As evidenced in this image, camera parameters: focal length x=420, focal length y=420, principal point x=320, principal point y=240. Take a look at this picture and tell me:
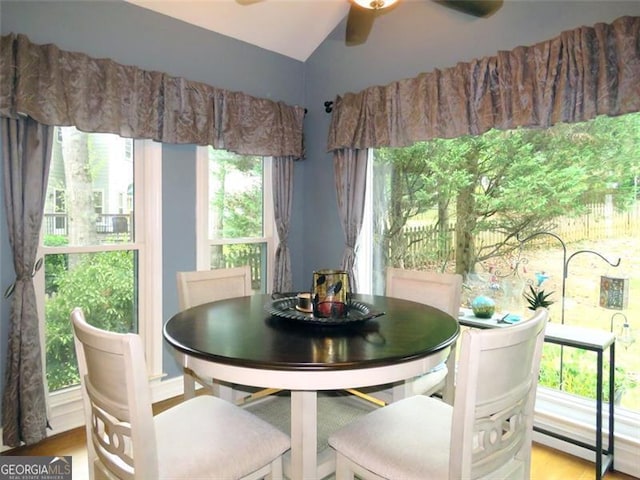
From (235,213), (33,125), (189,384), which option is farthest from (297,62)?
(189,384)

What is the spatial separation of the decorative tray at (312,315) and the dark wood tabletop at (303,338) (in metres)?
0.03

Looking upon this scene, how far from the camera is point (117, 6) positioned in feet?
8.63

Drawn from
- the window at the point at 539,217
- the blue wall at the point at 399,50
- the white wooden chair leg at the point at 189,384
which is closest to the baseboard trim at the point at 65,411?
the white wooden chair leg at the point at 189,384

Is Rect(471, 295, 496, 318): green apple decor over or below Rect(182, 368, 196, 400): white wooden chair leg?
over

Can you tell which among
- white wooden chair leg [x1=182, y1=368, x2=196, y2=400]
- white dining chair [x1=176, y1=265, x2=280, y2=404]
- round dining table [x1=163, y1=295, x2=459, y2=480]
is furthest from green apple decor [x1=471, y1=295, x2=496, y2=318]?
white wooden chair leg [x1=182, y1=368, x2=196, y2=400]

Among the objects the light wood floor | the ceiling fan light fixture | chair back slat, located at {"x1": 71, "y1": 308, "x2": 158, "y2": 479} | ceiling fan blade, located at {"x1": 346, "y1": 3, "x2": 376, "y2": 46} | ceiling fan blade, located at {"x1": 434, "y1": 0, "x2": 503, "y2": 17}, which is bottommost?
the light wood floor

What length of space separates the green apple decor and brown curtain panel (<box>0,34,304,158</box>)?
192 cm

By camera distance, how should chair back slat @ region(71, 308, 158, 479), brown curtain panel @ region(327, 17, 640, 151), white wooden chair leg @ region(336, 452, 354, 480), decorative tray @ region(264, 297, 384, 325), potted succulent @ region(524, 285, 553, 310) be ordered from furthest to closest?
potted succulent @ region(524, 285, 553, 310), brown curtain panel @ region(327, 17, 640, 151), decorative tray @ region(264, 297, 384, 325), white wooden chair leg @ region(336, 452, 354, 480), chair back slat @ region(71, 308, 158, 479)

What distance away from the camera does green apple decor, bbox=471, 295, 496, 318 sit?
250cm

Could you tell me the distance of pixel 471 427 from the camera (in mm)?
1180

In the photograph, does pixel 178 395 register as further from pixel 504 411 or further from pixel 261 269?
pixel 504 411

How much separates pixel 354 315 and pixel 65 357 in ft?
6.47

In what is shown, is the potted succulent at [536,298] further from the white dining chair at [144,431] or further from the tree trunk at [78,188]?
the tree trunk at [78,188]

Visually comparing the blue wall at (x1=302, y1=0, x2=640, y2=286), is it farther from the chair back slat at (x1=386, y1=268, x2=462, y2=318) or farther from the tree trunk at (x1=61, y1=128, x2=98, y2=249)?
the tree trunk at (x1=61, y1=128, x2=98, y2=249)
